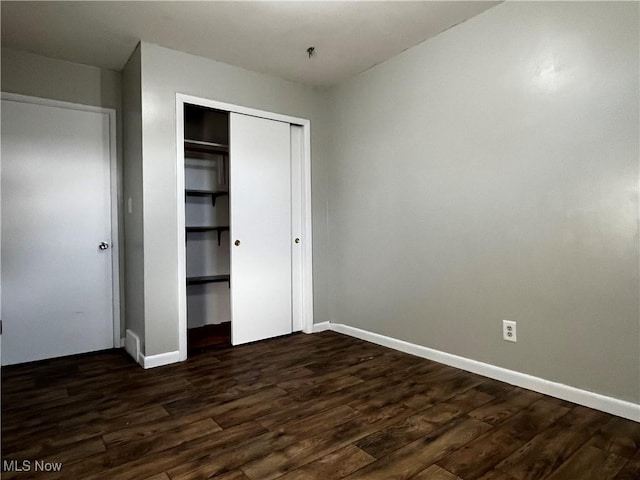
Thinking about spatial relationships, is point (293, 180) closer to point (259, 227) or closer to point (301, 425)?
point (259, 227)

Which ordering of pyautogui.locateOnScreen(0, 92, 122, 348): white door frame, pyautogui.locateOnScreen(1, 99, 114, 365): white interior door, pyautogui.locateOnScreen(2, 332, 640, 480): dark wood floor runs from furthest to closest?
pyautogui.locateOnScreen(0, 92, 122, 348): white door frame → pyautogui.locateOnScreen(1, 99, 114, 365): white interior door → pyautogui.locateOnScreen(2, 332, 640, 480): dark wood floor

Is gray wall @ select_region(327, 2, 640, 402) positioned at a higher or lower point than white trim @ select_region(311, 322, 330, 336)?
higher

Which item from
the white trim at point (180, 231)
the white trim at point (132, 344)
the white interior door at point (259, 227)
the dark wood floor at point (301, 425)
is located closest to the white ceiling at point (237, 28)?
the white trim at point (180, 231)

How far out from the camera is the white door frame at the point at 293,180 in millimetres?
2941

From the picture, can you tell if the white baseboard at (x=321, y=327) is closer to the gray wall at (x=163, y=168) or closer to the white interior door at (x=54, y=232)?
the gray wall at (x=163, y=168)

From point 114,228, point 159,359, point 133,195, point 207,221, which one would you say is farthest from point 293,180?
point 159,359

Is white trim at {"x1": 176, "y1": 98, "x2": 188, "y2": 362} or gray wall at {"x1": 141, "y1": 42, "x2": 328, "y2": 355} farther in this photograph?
white trim at {"x1": 176, "y1": 98, "x2": 188, "y2": 362}

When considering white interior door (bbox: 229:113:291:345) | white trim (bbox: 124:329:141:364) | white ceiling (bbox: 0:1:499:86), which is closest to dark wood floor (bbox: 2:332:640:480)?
white trim (bbox: 124:329:141:364)

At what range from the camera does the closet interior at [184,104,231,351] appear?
3768 millimetres

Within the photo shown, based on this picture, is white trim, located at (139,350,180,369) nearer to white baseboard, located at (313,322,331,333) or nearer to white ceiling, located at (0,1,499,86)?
white baseboard, located at (313,322,331,333)

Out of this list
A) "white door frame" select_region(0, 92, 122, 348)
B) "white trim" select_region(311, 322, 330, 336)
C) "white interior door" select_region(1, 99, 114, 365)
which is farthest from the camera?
"white trim" select_region(311, 322, 330, 336)

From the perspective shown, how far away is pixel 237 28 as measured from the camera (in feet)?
8.52

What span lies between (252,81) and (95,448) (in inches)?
112

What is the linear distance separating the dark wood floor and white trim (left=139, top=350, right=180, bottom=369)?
68 millimetres
